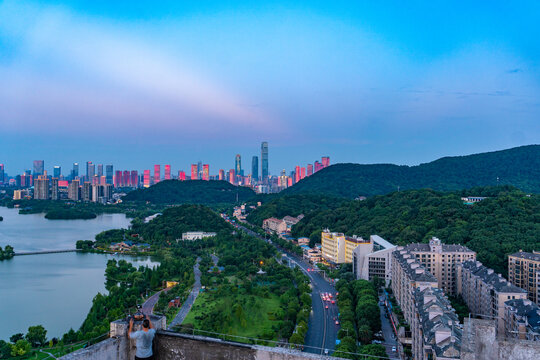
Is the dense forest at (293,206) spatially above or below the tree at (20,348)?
above

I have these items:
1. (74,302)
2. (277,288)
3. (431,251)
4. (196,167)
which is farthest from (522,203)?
(196,167)

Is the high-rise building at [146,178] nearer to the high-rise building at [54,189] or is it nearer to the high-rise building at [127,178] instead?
the high-rise building at [127,178]

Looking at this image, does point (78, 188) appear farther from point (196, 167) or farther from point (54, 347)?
point (54, 347)

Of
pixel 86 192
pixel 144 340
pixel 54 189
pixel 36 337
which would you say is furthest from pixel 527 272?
pixel 54 189

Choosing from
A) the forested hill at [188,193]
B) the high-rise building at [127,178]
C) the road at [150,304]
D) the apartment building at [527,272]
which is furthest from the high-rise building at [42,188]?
the apartment building at [527,272]

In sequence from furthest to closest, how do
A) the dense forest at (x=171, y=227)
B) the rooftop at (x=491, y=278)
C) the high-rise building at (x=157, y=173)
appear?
the high-rise building at (x=157, y=173) < the dense forest at (x=171, y=227) < the rooftop at (x=491, y=278)

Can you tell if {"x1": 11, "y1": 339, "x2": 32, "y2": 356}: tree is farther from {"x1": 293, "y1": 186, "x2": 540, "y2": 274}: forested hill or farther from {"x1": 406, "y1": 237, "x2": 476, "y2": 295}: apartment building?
{"x1": 293, "y1": 186, "x2": 540, "y2": 274}: forested hill
